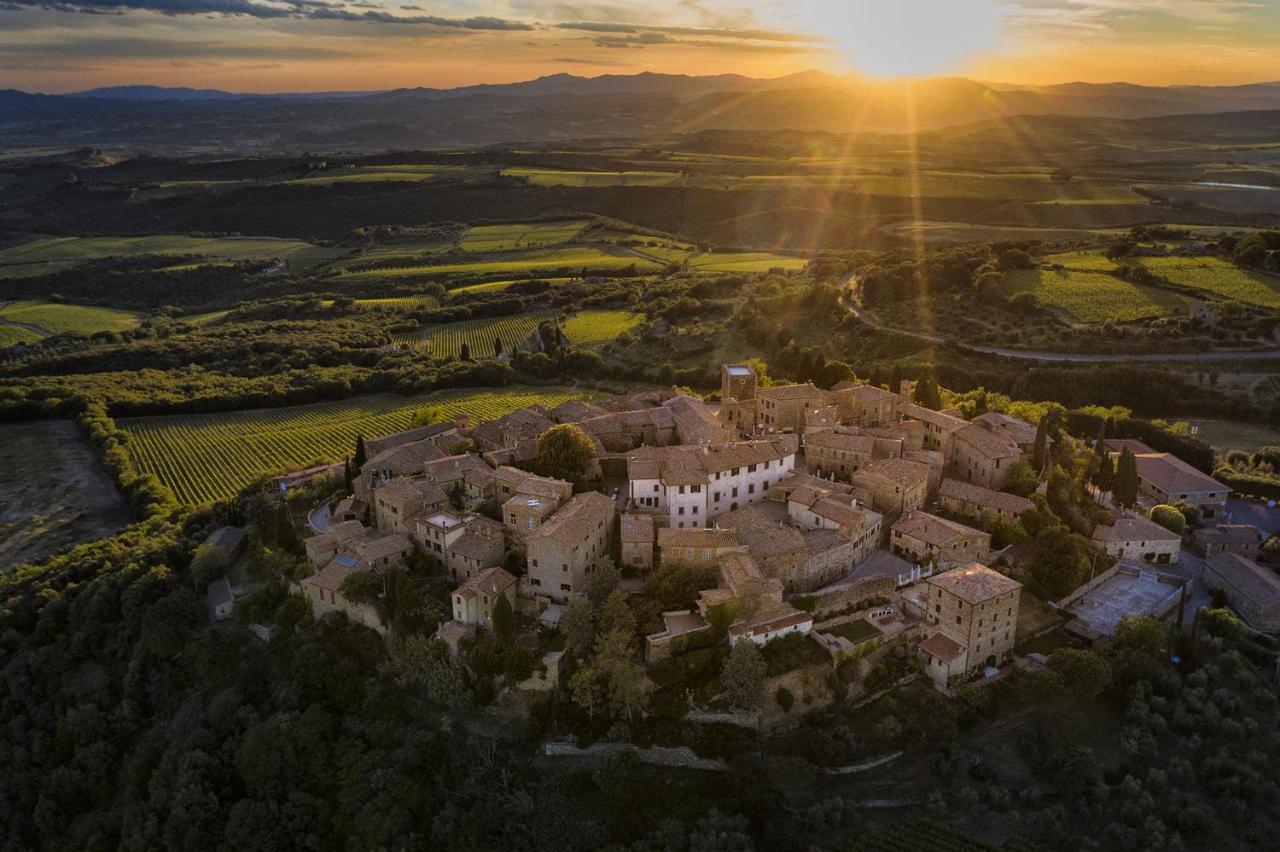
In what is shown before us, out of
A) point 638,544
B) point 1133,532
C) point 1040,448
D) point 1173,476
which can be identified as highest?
point 1040,448

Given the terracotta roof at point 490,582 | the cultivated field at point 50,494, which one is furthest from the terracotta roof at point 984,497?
the cultivated field at point 50,494

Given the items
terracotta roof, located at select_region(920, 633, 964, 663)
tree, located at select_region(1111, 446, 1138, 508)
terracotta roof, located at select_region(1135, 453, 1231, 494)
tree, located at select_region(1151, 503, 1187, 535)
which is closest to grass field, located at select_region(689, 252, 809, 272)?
terracotta roof, located at select_region(1135, 453, 1231, 494)

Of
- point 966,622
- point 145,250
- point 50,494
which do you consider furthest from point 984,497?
point 145,250

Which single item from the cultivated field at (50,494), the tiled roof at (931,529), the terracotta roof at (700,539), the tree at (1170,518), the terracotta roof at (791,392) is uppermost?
the terracotta roof at (791,392)

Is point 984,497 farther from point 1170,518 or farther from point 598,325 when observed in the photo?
point 598,325

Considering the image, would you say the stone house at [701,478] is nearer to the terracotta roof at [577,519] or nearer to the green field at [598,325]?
the terracotta roof at [577,519]

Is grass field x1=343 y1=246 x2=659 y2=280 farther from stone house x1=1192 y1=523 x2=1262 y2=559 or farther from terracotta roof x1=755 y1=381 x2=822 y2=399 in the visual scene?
stone house x1=1192 y1=523 x2=1262 y2=559
